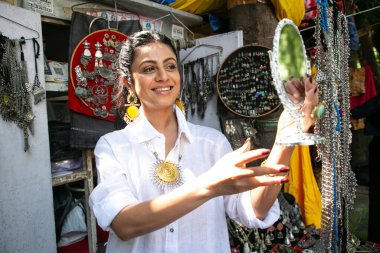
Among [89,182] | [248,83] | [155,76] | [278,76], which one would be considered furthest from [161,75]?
[89,182]

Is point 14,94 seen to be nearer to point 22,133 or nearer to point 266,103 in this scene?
point 22,133

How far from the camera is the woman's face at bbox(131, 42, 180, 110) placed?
1.34 metres

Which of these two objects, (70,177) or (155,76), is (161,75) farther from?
(70,177)

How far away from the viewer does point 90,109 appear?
2.54m

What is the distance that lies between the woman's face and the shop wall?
4.09 feet

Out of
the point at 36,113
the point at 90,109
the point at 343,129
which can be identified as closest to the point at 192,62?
the point at 90,109

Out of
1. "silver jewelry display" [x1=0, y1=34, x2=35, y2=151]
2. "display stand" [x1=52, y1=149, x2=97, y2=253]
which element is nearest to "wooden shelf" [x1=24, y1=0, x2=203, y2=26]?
"silver jewelry display" [x1=0, y1=34, x2=35, y2=151]

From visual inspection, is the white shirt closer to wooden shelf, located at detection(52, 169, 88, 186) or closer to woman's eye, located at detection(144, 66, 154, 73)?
woman's eye, located at detection(144, 66, 154, 73)

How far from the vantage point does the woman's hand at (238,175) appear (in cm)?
79

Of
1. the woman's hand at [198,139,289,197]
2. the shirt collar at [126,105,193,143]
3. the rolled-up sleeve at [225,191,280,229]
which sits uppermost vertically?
the shirt collar at [126,105,193,143]

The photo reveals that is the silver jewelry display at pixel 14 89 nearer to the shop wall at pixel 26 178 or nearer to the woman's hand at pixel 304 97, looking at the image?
the shop wall at pixel 26 178

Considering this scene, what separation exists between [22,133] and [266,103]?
199 centimetres

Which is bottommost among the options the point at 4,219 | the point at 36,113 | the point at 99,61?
the point at 4,219

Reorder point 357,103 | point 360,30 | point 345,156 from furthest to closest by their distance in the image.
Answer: point 360,30, point 357,103, point 345,156
